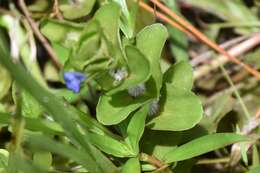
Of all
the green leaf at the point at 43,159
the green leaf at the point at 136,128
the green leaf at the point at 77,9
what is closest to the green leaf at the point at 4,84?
the green leaf at the point at 77,9

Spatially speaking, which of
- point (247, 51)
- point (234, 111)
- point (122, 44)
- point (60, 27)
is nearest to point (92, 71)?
point (122, 44)

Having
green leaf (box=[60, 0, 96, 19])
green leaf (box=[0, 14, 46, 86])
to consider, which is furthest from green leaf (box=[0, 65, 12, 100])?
green leaf (box=[60, 0, 96, 19])

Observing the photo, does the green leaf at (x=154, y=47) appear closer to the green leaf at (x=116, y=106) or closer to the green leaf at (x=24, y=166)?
the green leaf at (x=116, y=106)

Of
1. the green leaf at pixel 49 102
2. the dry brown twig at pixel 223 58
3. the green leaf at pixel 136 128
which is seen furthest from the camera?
the dry brown twig at pixel 223 58

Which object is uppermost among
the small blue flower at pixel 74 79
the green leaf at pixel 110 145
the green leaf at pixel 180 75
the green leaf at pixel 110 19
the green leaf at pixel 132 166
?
the green leaf at pixel 110 19

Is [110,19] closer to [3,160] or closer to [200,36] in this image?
[3,160]

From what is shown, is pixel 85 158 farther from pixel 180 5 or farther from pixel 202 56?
pixel 180 5
